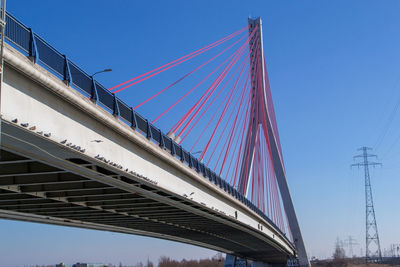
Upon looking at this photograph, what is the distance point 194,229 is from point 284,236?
1788 cm

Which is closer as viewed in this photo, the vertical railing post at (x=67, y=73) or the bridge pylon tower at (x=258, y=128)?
→ the vertical railing post at (x=67, y=73)

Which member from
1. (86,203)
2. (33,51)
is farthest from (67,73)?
(86,203)

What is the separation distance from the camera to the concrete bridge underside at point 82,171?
12.4 meters

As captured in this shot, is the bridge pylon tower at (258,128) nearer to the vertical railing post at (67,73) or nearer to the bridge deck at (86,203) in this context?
the bridge deck at (86,203)

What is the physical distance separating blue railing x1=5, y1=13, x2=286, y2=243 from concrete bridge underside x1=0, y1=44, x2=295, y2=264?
2.07ft

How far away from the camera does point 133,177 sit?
1855cm

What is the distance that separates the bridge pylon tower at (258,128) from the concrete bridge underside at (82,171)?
1079 cm

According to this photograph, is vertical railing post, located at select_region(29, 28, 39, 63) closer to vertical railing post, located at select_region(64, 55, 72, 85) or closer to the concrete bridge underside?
the concrete bridge underside

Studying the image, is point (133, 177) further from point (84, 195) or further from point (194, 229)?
point (194, 229)

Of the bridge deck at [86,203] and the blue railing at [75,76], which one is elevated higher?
the blue railing at [75,76]

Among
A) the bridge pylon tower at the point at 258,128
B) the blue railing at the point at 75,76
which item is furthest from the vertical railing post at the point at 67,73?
the bridge pylon tower at the point at 258,128

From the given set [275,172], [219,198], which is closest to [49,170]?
[219,198]

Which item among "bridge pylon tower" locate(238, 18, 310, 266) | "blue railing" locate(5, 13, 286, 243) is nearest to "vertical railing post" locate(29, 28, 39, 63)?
"blue railing" locate(5, 13, 286, 243)

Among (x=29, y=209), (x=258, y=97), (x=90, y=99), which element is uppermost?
(x=258, y=97)
